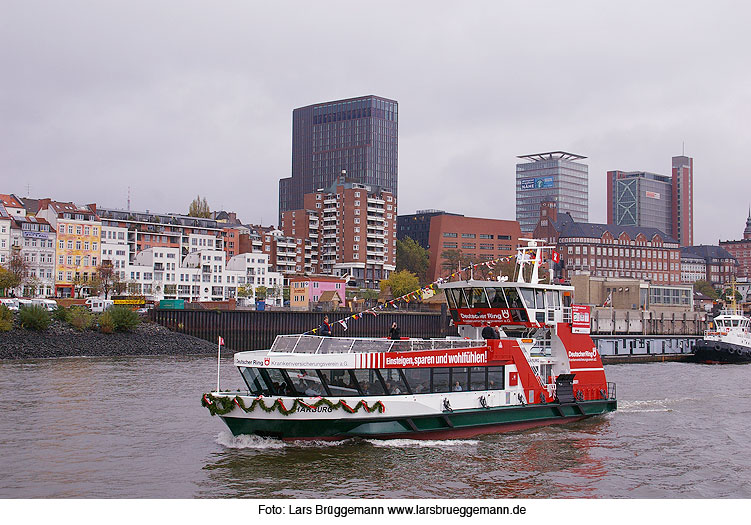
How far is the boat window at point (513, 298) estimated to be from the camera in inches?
1235

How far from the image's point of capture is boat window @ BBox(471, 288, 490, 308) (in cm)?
3209

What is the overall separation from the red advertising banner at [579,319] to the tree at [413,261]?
11719 centimetres

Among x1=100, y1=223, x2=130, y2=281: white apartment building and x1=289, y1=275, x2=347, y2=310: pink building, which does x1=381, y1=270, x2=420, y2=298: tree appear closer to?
x1=289, y1=275, x2=347, y2=310: pink building

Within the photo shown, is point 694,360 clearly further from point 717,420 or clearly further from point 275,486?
point 275,486

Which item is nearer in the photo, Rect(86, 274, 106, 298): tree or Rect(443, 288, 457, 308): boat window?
Rect(443, 288, 457, 308): boat window

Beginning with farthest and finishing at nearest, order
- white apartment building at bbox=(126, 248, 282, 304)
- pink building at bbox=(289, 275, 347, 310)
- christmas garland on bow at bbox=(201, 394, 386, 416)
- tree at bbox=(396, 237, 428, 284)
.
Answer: tree at bbox=(396, 237, 428, 284) → pink building at bbox=(289, 275, 347, 310) → white apartment building at bbox=(126, 248, 282, 304) → christmas garland on bow at bbox=(201, 394, 386, 416)

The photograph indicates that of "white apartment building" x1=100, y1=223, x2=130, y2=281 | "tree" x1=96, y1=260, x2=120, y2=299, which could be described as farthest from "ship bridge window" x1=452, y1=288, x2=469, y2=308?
"white apartment building" x1=100, y1=223, x2=130, y2=281

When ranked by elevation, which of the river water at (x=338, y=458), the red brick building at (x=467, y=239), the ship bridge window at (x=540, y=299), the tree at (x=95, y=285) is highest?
the red brick building at (x=467, y=239)

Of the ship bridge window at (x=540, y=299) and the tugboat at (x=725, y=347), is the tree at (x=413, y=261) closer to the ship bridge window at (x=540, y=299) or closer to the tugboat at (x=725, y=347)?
the tugboat at (x=725, y=347)

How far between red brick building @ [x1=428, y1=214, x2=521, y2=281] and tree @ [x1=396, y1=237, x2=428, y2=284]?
1.52 meters

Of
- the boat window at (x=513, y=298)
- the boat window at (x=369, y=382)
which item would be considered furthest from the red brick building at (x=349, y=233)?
the boat window at (x=369, y=382)

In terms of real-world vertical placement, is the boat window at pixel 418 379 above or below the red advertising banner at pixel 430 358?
below

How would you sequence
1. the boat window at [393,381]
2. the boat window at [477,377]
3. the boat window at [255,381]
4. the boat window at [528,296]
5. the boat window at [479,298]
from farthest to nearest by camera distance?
the boat window at [479,298]
the boat window at [528,296]
the boat window at [477,377]
the boat window at [255,381]
the boat window at [393,381]

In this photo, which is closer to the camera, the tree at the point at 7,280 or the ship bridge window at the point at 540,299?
the ship bridge window at the point at 540,299
